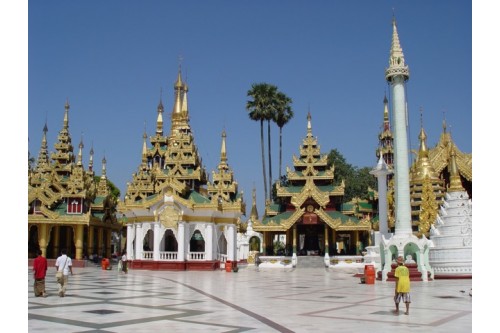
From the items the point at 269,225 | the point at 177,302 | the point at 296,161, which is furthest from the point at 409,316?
the point at 296,161

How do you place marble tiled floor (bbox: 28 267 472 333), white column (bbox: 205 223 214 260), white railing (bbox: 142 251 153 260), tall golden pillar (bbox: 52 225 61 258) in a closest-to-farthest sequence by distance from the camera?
marble tiled floor (bbox: 28 267 472 333) < white column (bbox: 205 223 214 260) < white railing (bbox: 142 251 153 260) < tall golden pillar (bbox: 52 225 61 258)

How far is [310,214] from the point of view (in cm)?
4516

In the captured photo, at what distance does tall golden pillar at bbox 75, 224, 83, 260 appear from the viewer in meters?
45.4

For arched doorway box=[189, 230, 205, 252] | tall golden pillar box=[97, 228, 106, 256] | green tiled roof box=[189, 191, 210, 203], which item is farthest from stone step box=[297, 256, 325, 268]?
tall golden pillar box=[97, 228, 106, 256]

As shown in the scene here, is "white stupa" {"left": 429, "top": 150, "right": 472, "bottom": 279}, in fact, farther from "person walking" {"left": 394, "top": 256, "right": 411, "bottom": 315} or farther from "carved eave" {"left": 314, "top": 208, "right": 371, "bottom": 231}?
"person walking" {"left": 394, "top": 256, "right": 411, "bottom": 315}

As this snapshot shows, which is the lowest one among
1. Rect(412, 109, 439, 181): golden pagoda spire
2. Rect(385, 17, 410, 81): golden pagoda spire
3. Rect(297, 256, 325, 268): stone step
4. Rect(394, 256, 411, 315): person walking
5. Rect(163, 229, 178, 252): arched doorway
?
Rect(297, 256, 325, 268): stone step

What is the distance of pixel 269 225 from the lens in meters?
44.9

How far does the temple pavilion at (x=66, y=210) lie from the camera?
4500 cm

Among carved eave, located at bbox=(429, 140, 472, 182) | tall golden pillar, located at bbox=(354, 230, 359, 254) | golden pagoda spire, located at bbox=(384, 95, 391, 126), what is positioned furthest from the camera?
golden pagoda spire, located at bbox=(384, 95, 391, 126)

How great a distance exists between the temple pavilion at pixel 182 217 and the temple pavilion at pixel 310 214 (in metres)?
3.47

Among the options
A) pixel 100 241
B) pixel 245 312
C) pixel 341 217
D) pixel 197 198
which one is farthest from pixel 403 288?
pixel 100 241

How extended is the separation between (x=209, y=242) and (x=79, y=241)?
11927 millimetres

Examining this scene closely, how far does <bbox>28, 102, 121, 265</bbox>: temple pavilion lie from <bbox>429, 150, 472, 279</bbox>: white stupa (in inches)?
1090

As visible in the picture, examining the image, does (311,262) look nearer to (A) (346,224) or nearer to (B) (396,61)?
(A) (346,224)
